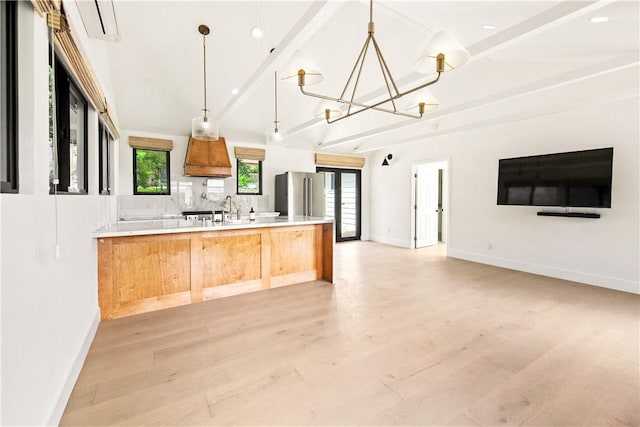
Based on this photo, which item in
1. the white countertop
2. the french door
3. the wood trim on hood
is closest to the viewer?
the white countertop

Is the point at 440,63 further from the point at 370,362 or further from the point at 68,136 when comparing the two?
the point at 68,136

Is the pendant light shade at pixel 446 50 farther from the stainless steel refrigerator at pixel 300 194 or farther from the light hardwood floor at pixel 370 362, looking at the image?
the stainless steel refrigerator at pixel 300 194

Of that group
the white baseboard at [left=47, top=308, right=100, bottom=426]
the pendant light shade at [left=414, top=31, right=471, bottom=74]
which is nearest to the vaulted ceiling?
the pendant light shade at [left=414, top=31, right=471, bottom=74]

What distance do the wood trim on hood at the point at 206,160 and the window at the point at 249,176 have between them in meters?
0.68

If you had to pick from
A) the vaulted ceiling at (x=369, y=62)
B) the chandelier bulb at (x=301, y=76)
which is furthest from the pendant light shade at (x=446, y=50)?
the chandelier bulb at (x=301, y=76)

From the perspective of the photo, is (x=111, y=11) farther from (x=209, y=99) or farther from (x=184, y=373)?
(x=209, y=99)

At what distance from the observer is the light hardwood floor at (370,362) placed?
1634 millimetres

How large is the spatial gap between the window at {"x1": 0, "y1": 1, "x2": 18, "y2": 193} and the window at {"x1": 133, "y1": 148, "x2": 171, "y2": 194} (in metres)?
4.51

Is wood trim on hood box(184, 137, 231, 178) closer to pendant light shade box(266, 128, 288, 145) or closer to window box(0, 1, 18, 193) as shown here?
pendant light shade box(266, 128, 288, 145)

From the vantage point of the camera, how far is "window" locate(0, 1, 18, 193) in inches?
49.4

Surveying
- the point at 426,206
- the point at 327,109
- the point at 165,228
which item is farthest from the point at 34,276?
the point at 426,206

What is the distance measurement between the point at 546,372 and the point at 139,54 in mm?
5496

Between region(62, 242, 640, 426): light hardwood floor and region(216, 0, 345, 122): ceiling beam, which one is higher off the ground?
region(216, 0, 345, 122): ceiling beam

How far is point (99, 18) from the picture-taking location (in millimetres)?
1852
